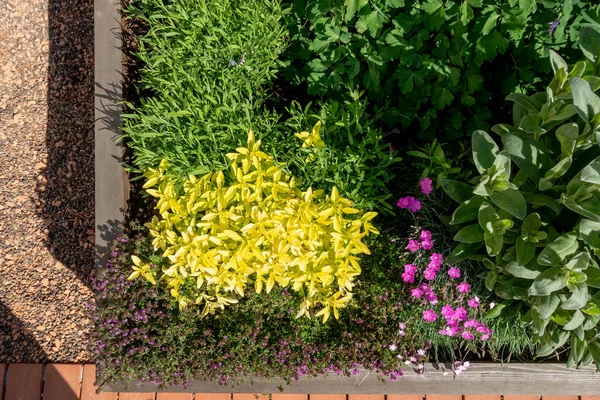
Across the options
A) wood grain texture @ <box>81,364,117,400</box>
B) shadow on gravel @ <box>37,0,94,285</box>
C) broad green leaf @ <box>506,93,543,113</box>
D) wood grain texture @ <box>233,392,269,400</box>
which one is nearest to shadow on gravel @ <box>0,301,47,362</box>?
wood grain texture @ <box>81,364,117,400</box>

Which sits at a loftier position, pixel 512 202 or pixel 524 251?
pixel 512 202

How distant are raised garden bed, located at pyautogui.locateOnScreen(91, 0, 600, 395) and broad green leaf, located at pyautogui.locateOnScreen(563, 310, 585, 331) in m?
0.59

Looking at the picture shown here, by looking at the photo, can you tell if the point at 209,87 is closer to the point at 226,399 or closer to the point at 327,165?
→ the point at 327,165

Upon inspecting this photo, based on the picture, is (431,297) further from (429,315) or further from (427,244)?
(427,244)

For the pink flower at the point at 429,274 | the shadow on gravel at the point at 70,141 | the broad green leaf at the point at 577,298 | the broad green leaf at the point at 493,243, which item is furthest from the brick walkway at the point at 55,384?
the broad green leaf at the point at 577,298

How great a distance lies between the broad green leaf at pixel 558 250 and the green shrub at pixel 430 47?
816 millimetres

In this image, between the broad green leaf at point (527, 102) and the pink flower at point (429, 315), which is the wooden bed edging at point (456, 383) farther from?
the broad green leaf at point (527, 102)

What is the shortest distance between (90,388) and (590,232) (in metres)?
2.77

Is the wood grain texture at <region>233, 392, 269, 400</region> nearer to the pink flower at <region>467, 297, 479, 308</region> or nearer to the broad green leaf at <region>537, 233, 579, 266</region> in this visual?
the pink flower at <region>467, 297, 479, 308</region>

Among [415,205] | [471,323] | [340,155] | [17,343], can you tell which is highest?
[340,155]

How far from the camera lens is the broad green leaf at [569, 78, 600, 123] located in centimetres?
146

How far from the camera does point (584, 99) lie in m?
1.49

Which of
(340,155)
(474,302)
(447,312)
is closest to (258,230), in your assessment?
(340,155)

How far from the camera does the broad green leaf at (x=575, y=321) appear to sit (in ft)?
5.80
